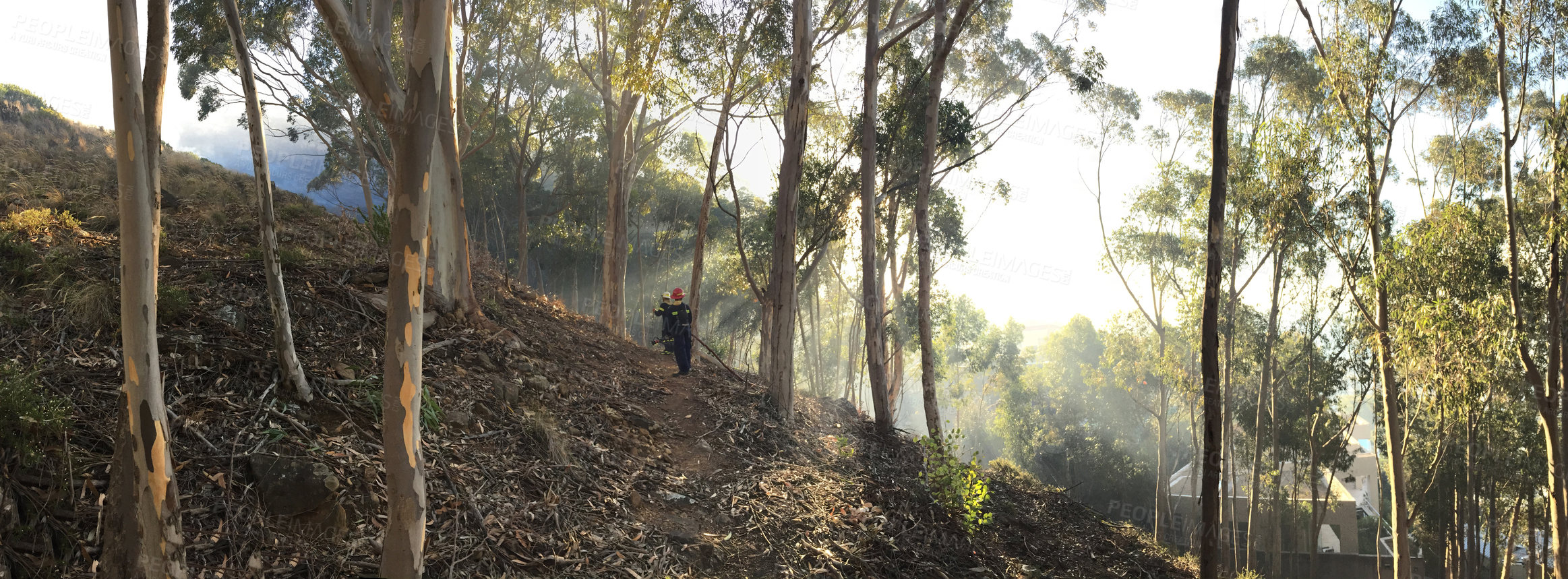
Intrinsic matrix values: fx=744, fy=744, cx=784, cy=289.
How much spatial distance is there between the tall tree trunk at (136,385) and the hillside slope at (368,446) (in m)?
0.35

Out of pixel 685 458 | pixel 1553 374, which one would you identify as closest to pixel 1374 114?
pixel 1553 374

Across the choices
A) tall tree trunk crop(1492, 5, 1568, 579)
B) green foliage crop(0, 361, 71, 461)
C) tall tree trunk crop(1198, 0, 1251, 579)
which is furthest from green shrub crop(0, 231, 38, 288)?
tall tree trunk crop(1492, 5, 1568, 579)

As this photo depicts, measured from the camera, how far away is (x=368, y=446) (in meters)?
4.70

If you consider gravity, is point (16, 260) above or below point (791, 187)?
below

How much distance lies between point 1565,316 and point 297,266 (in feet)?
57.0

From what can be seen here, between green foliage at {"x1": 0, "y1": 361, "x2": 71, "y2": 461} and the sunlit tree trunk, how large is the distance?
7.89 metres

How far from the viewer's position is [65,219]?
6016 millimetres

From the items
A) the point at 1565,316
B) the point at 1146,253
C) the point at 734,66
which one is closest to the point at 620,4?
the point at 734,66

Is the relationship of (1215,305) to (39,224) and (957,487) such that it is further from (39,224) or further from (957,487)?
(39,224)

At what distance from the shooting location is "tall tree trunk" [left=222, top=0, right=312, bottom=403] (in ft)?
14.0

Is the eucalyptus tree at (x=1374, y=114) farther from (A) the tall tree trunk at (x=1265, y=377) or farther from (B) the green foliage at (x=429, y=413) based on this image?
(B) the green foliage at (x=429, y=413)

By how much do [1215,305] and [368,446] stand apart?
688 centimetres

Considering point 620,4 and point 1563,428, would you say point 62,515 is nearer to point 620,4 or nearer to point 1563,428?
point 620,4

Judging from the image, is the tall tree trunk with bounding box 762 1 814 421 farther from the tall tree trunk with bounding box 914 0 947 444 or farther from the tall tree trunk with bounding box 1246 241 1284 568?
the tall tree trunk with bounding box 1246 241 1284 568
